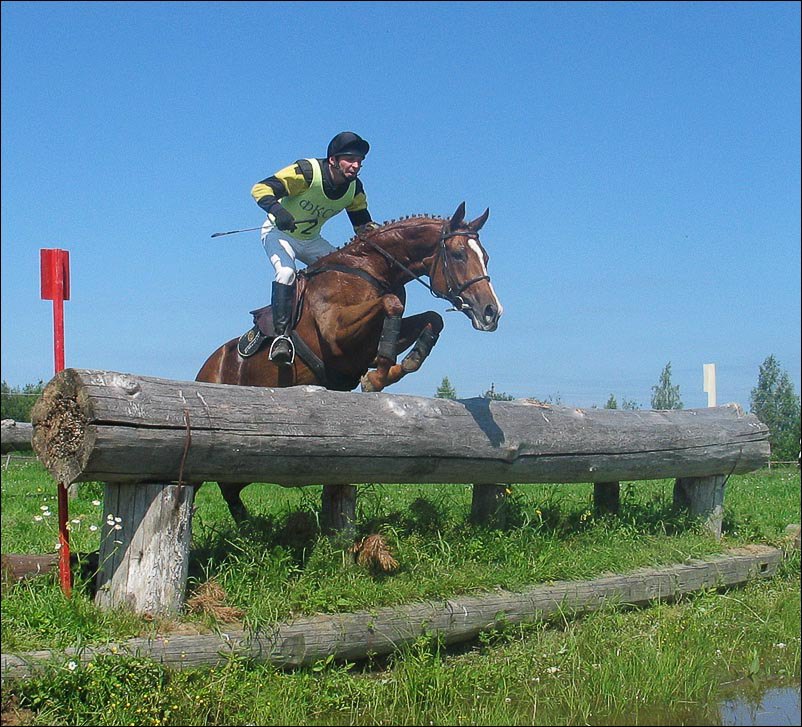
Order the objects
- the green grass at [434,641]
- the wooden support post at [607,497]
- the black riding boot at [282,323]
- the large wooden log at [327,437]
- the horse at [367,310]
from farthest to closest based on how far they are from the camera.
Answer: the wooden support post at [607,497] → the black riding boot at [282,323] → the horse at [367,310] → the large wooden log at [327,437] → the green grass at [434,641]

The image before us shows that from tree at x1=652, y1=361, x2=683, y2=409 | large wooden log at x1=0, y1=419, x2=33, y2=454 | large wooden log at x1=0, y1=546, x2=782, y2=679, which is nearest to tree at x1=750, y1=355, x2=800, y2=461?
tree at x1=652, y1=361, x2=683, y2=409

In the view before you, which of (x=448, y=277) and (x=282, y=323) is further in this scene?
(x=282, y=323)

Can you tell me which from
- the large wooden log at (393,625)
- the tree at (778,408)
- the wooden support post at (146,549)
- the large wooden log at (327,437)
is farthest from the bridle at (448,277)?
the tree at (778,408)

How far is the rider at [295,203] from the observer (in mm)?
6781

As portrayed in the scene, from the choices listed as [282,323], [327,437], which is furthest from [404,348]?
[327,437]

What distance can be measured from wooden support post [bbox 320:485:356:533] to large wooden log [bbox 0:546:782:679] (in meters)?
0.72

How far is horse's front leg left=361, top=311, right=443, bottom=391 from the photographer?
6297 millimetres

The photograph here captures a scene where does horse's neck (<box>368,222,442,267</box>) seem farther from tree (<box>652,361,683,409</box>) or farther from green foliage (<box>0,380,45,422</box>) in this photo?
green foliage (<box>0,380,45,422</box>)

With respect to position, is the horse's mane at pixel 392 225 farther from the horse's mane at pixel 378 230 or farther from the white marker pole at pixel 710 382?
the white marker pole at pixel 710 382

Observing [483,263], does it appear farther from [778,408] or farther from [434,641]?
[778,408]

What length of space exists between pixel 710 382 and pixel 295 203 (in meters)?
4.88

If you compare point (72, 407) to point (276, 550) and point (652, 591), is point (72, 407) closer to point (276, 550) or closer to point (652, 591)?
point (276, 550)

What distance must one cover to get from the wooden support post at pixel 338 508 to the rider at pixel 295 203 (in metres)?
1.36

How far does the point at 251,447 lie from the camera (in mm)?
4844
